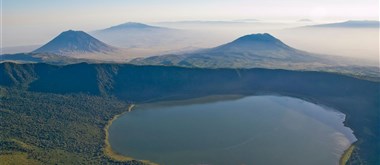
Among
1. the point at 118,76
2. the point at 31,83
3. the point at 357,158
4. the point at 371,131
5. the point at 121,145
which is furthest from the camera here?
the point at 118,76

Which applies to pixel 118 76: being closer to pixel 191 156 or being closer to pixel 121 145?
pixel 121 145

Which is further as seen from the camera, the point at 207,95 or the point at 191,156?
the point at 207,95

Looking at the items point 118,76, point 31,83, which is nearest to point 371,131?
point 118,76

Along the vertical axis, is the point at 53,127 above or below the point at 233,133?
above

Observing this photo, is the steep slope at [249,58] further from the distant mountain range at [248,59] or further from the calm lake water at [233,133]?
the calm lake water at [233,133]

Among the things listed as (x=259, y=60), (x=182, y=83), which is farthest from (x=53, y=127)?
(x=259, y=60)

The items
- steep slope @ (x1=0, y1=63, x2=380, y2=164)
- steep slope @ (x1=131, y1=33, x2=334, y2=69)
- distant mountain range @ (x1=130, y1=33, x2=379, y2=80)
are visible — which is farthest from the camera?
steep slope @ (x1=131, y1=33, x2=334, y2=69)

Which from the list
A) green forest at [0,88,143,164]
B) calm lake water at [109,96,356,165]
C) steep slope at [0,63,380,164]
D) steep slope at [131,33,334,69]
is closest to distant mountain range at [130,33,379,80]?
steep slope at [131,33,334,69]

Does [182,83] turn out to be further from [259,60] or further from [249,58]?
[249,58]

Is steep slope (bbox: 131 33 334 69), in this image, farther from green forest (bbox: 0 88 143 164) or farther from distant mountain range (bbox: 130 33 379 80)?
green forest (bbox: 0 88 143 164)
